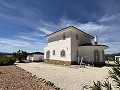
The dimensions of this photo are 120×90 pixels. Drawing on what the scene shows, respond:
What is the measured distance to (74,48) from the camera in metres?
22.0

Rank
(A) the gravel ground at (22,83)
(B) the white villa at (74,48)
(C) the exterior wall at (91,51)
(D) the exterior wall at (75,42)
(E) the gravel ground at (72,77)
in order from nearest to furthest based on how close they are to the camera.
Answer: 1. (A) the gravel ground at (22,83)
2. (E) the gravel ground at (72,77)
3. (C) the exterior wall at (91,51)
4. (B) the white villa at (74,48)
5. (D) the exterior wall at (75,42)

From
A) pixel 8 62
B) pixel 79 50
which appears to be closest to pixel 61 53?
pixel 79 50

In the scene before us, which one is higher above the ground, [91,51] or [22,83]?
[91,51]

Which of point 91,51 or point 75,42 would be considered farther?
point 75,42

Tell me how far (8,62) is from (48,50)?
9.00 meters

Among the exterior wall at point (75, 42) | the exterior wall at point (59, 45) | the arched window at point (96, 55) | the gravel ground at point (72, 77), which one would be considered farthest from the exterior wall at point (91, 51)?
the gravel ground at point (72, 77)

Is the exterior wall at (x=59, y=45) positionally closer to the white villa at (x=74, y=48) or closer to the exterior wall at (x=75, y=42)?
the white villa at (x=74, y=48)

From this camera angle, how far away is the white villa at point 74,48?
70.3ft

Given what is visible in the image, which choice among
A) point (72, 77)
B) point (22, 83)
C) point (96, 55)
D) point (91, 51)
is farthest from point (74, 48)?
point (22, 83)

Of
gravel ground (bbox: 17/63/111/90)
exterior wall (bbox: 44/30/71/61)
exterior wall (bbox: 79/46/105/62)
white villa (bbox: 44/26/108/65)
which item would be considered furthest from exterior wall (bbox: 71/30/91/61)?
gravel ground (bbox: 17/63/111/90)

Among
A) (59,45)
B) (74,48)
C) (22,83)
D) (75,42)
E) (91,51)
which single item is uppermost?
(75,42)

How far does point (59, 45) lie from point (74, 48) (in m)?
3.87

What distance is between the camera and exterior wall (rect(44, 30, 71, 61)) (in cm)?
2207

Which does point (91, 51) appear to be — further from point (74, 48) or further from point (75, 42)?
point (75, 42)
